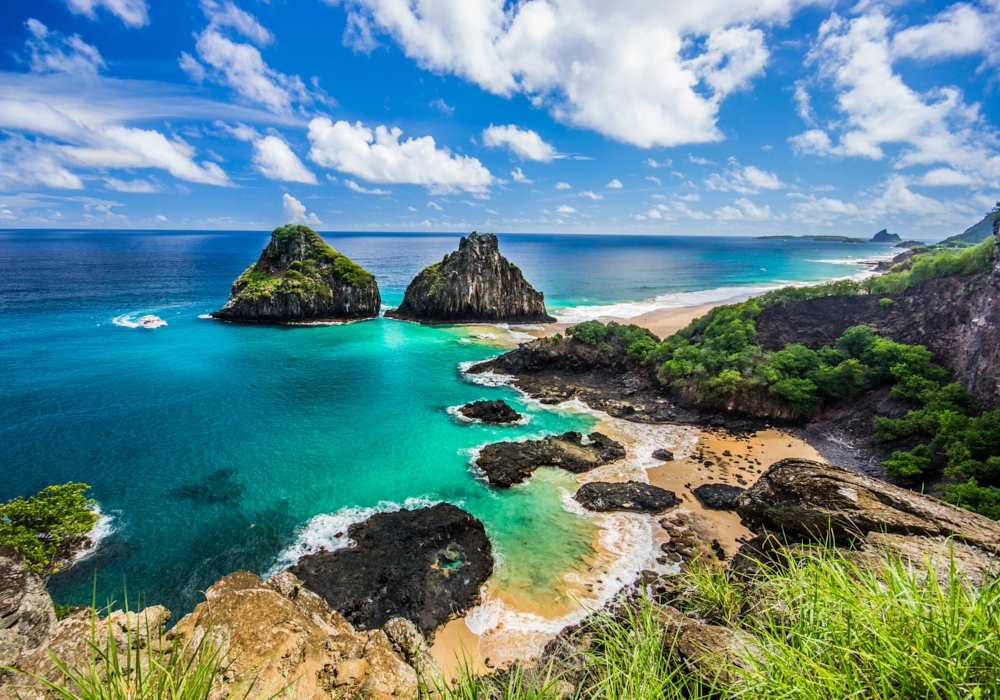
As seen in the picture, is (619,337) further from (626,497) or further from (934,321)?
(934,321)

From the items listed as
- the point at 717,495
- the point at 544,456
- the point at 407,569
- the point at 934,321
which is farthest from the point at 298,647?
the point at 934,321

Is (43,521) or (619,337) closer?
(43,521)

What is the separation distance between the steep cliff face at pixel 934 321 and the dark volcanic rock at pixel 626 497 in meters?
20.2

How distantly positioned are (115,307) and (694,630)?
349 feet

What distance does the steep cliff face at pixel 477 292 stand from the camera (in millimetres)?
74688

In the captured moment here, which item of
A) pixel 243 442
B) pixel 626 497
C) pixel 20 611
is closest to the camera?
pixel 20 611

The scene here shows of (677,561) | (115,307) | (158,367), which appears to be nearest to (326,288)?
(158,367)

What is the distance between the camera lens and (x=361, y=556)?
21297 millimetres

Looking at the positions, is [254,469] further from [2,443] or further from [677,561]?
[677,561]

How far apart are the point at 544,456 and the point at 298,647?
72.7 feet

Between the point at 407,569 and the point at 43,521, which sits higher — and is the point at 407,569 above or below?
below

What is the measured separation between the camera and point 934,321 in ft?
113

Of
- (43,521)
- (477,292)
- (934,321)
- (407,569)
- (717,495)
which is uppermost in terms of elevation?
(477,292)

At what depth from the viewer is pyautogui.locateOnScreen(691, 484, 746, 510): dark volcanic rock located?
973 inches
